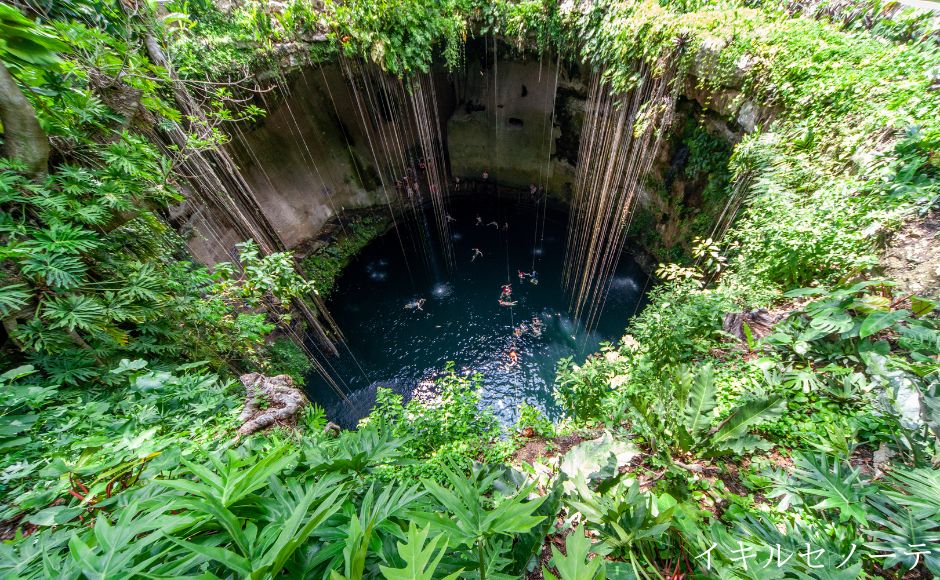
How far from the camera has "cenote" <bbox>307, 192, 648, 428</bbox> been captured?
6008 mm

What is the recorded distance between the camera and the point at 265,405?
8.38 ft

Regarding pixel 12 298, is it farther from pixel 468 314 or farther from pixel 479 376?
pixel 468 314

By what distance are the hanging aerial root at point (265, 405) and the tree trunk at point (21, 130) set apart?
2006 mm

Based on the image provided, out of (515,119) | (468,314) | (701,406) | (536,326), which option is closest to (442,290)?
(468,314)

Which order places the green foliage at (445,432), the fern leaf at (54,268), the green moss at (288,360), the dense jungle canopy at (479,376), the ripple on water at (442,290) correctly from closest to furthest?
the dense jungle canopy at (479,376), the fern leaf at (54,268), the green foliage at (445,432), the green moss at (288,360), the ripple on water at (442,290)

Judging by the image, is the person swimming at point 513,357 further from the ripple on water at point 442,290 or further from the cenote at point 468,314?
the ripple on water at point 442,290

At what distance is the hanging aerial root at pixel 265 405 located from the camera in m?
2.26

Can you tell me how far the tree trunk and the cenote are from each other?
447cm

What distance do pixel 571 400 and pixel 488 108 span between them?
8.65 meters

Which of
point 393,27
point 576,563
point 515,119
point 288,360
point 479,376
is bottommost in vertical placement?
point 288,360

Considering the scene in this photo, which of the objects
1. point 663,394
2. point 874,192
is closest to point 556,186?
point 874,192

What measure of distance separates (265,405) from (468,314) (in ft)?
16.0

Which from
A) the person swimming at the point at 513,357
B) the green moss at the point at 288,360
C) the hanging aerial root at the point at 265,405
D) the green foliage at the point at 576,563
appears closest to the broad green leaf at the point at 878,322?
the green foliage at the point at 576,563

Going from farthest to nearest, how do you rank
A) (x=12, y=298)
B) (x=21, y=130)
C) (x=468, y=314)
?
(x=468, y=314)
(x=21, y=130)
(x=12, y=298)
